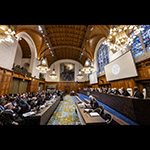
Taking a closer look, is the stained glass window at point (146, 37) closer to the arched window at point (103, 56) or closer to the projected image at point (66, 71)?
the arched window at point (103, 56)

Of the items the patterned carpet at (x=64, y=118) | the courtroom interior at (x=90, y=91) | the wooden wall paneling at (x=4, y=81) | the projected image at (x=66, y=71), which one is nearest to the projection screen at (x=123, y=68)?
the courtroom interior at (x=90, y=91)

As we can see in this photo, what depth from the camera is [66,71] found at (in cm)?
1816

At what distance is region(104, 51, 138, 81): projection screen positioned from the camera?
16.6ft

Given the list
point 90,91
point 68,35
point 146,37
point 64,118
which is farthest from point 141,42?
point 68,35

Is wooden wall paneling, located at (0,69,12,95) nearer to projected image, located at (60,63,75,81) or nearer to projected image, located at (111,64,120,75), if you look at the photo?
projected image, located at (111,64,120,75)

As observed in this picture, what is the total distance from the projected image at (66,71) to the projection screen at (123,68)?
1178cm

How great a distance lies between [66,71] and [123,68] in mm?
14065
